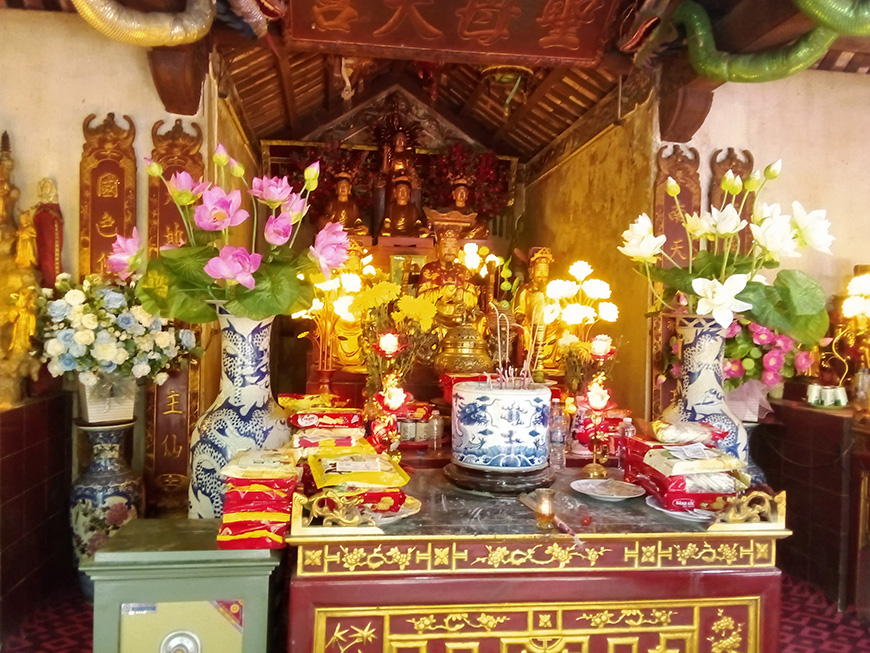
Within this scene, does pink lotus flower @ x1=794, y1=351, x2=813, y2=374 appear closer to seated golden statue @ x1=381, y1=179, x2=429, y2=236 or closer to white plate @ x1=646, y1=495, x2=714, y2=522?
white plate @ x1=646, y1=495, x2=714, y2=522

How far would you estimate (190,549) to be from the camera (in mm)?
1381

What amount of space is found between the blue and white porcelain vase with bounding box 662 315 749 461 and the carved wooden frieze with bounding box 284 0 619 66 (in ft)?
5.50

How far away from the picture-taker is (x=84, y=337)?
8.07 feet

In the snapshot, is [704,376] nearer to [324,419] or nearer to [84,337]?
[324,419]

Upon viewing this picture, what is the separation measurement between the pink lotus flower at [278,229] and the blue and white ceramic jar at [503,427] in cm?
60

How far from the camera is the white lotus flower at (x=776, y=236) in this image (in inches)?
70.7

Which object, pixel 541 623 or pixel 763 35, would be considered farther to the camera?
pixel 763 35

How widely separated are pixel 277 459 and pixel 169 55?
2093 millimetres

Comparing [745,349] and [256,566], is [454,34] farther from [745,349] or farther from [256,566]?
[256,566]

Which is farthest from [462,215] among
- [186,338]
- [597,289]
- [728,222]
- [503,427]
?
[503,427]

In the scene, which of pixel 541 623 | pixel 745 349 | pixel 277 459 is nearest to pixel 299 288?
pixel 277 459

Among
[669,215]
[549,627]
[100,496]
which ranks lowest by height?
[100,496]

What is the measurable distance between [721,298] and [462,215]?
402 centimetres

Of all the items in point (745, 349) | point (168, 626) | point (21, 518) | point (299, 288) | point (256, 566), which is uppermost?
point (299, 288)
